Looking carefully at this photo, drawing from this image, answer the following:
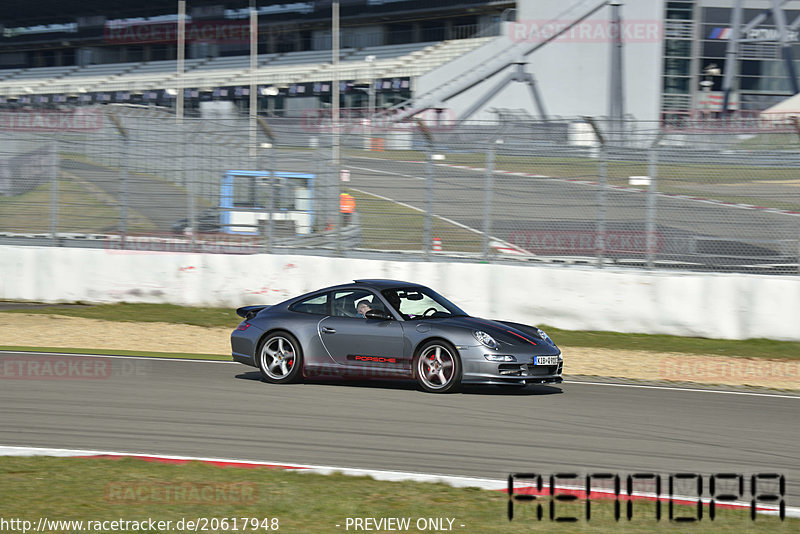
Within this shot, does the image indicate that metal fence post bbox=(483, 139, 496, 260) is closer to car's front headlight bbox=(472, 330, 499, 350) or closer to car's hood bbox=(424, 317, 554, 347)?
car's hood bbox=(424, 317, 554, 347)

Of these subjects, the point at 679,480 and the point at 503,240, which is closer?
the point at 679,480

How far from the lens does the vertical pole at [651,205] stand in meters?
14.6

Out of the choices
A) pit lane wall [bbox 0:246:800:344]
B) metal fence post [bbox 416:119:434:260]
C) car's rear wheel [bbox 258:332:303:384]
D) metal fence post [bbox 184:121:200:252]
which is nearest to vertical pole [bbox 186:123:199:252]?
metal fence post [bbox 184:121:200:252]

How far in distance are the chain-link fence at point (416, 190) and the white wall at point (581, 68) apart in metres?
28.9

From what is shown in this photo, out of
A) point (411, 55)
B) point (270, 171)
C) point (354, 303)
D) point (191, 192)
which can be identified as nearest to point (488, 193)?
point (270, 171)

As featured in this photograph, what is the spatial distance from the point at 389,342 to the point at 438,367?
0.59 metres

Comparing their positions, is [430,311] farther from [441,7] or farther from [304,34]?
[304,34]

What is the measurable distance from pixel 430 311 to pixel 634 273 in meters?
5.28

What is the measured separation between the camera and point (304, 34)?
60938 millimetres

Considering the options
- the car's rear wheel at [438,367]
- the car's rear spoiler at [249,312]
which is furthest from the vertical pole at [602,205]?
the car's rear spoiler at [249,312]

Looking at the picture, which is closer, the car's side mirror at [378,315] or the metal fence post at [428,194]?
the car's side mirror at [378,315]

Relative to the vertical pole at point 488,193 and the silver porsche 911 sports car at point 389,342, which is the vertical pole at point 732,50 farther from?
the silver porsche 911 sports car at point 389,342

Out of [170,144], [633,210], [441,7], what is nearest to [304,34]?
[441,7]

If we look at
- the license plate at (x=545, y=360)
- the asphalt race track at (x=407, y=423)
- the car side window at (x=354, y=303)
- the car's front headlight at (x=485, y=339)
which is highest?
the car side window at (x=354, y=303)
